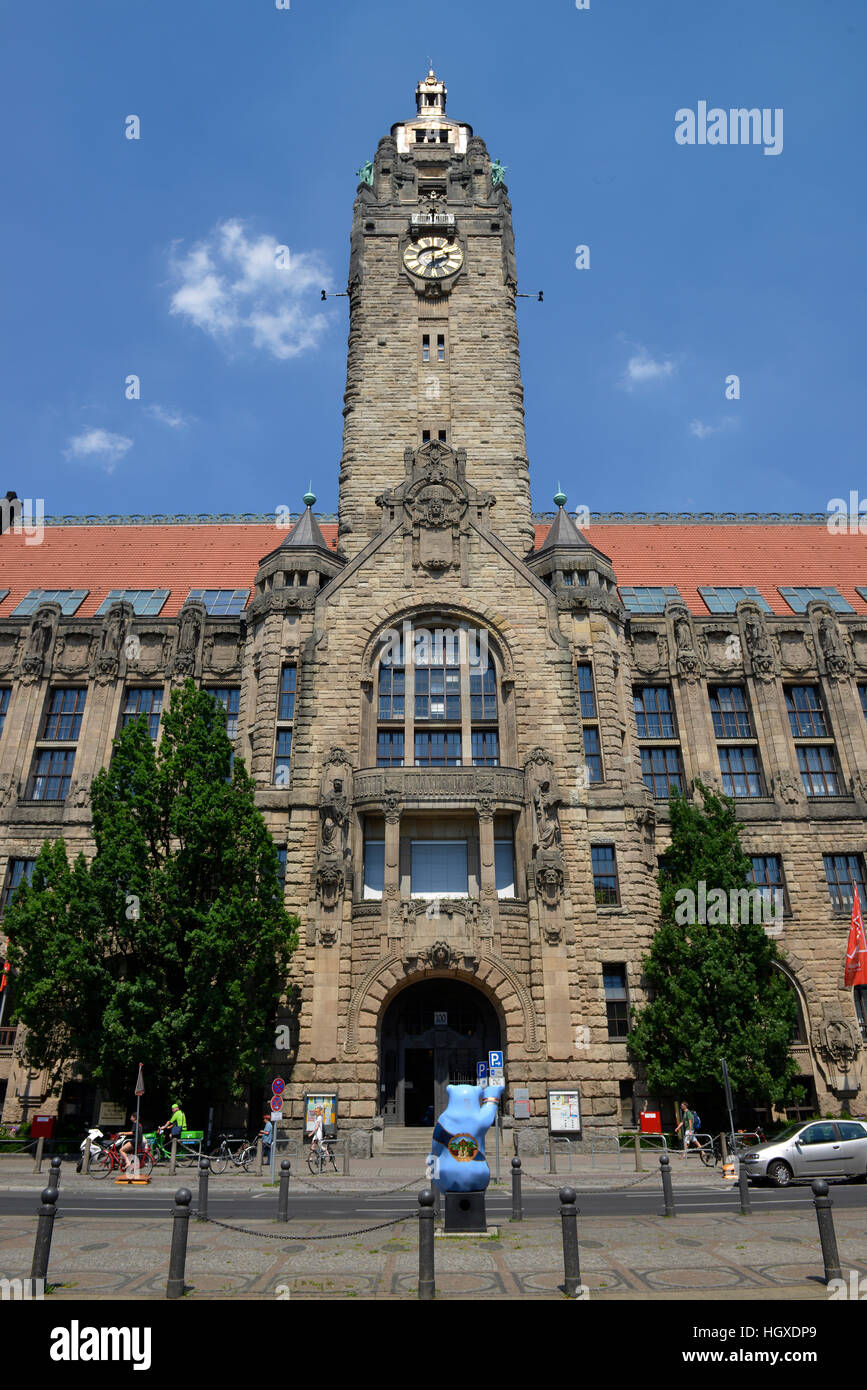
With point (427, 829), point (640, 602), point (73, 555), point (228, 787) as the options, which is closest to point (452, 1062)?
point (427, 829)

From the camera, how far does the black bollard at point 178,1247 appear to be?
31.5ft

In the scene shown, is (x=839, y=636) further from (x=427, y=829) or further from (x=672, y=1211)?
(x=672, y=1211)

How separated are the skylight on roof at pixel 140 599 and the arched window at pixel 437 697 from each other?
41.8ft

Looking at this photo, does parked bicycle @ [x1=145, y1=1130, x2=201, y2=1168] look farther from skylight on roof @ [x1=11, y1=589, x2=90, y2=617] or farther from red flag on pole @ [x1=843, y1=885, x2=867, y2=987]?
skylight on roof @ [x1=11, y1=589, x2=90, y2=617]

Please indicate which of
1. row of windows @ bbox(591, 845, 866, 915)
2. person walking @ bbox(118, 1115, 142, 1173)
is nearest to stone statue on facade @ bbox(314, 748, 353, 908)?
person walking @ bbox(118, 1115, 142, 1173)

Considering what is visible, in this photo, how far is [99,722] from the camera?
1479 inches

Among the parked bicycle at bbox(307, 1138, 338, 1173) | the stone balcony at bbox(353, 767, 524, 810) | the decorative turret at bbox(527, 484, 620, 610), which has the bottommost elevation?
the parked bicycle at bbox(307, 1138, 338, 1173)

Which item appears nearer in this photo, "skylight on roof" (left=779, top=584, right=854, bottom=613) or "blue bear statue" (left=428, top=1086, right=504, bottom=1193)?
"blue bear statue" (left=428, top=1086, right=504, bottom=1193)

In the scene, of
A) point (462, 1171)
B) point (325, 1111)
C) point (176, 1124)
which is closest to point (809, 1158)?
point (462, 1171)

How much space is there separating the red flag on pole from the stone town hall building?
251cm

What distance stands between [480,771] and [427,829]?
2.98m

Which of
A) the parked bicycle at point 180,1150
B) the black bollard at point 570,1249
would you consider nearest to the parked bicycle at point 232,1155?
the parked bicycle at point 180,1150

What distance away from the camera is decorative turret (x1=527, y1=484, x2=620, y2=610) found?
36.6 m

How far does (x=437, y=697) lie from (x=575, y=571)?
25.9 feet
